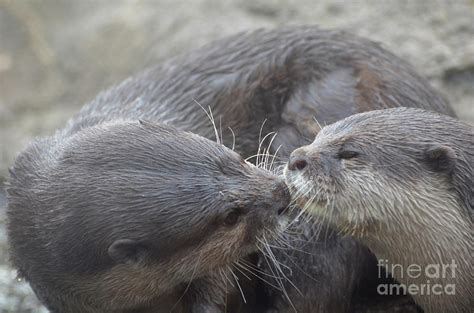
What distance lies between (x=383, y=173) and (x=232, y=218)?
517 millimetres

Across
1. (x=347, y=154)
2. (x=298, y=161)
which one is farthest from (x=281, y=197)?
(x=347, y=154)

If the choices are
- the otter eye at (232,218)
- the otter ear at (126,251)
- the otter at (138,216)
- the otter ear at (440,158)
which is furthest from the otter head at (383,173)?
the otter ear at (126,251)

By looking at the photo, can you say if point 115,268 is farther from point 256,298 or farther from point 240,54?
point 240,54

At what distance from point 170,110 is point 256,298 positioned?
34.9 inches

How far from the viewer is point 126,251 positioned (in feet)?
10.4

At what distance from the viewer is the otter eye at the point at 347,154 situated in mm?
3348

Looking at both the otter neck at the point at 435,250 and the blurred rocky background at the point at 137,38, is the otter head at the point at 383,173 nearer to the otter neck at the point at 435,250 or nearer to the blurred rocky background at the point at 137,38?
the otter neck at the point at 435,250

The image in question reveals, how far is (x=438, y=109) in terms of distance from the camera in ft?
13.4

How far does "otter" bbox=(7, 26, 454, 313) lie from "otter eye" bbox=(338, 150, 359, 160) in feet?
2.01

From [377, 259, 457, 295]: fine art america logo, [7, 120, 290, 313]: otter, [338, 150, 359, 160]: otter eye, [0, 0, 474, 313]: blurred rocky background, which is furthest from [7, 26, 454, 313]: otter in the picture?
[0, 0, 474, 313]: blurred rocky background

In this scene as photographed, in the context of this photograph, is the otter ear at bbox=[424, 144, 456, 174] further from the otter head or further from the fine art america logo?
the fine art america logo

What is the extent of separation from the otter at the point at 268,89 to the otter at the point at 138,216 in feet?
1.65

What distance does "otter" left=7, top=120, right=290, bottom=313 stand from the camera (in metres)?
3.20

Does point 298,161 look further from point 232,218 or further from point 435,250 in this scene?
point 435,250
